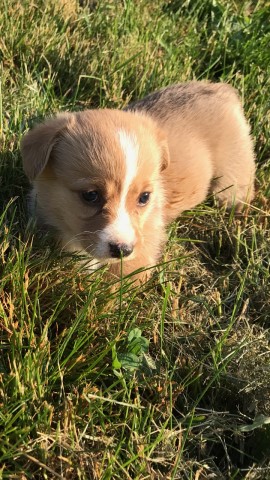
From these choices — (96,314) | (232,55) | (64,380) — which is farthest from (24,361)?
(232,55)

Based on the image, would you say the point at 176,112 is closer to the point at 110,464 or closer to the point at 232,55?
the point at 232,55

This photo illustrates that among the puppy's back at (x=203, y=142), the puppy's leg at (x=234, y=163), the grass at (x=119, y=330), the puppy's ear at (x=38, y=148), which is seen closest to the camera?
the grass at (x=119, y=330)

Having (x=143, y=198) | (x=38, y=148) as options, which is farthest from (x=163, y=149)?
(x=38, y=148)

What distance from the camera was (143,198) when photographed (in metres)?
2.88

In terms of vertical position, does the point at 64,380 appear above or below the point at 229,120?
Result: below

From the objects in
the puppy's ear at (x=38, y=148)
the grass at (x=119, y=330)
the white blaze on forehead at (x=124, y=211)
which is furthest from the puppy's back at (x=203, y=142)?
the puppy's ear at (x=38, y=148)

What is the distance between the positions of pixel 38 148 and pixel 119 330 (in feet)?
2.94

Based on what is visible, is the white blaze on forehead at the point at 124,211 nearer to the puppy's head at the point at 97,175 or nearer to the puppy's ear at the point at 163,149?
the puppy's head at the point at 97,175

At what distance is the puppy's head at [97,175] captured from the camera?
2.64 m

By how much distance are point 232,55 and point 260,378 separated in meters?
2.75

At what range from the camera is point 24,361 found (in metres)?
2.30

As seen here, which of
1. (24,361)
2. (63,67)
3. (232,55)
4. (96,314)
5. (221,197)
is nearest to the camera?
(24,361)

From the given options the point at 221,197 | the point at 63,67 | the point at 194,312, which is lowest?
the point at 194,312

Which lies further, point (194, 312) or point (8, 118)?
point (8, 118)
